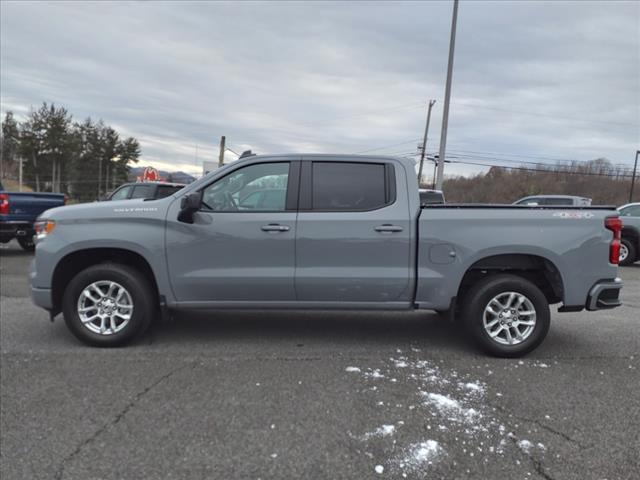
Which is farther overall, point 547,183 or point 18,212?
point 547,183

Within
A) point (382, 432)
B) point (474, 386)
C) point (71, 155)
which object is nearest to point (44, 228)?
point (382, 432)

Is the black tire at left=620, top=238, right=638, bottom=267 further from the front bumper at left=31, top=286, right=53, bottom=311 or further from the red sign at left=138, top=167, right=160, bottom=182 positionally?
the red sign at left=138, top=167, right=160, bottom=182

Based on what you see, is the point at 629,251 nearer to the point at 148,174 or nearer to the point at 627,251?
the point at 627,251

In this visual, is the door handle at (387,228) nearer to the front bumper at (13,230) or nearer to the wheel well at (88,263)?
the wheel well at (88,263)

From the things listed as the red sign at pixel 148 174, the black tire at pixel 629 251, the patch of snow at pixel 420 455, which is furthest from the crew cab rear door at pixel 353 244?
the red sign at pixel 148 174

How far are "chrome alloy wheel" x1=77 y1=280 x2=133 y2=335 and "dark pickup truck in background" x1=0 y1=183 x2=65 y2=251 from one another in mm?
7556

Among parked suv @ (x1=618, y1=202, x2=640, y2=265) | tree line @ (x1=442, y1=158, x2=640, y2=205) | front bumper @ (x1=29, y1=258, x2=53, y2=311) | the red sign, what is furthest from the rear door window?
tree line @ (x1=442, y1=158, x2=640, y2=205)

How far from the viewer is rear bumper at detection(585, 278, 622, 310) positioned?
4492 mm

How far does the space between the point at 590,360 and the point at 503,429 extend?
75.1 inches

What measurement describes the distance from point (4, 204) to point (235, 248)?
8.59 meters

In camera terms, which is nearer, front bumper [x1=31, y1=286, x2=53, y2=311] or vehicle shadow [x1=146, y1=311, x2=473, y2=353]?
front bumper [x1=31, y1=286, x2=53, y2=311]

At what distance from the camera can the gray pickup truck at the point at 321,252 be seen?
4477 millimetres

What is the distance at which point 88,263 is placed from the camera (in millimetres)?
4844

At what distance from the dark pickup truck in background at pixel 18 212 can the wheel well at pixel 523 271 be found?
9992 millimetres
